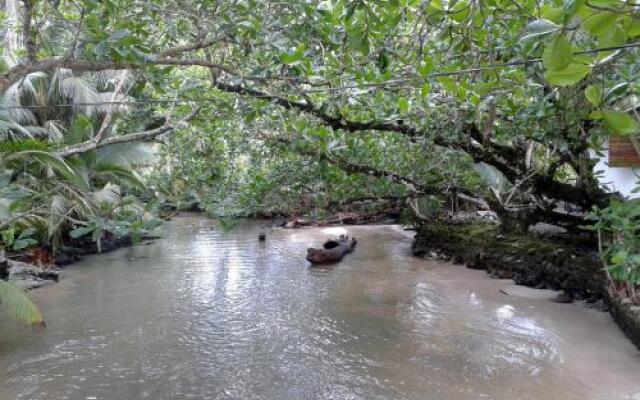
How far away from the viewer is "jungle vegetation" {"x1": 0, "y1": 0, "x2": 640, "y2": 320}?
9.09 feet

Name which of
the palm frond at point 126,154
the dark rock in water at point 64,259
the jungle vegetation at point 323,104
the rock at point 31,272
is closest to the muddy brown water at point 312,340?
the rock at point 31,272

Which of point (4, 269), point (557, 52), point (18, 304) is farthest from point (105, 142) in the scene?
point (557, 52)

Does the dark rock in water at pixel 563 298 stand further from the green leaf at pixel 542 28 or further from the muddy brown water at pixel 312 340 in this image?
the green leaf at pixel 542 28

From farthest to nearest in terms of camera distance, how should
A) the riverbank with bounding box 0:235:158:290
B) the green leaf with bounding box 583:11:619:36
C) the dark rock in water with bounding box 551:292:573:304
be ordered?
the riverbank with bounding box 0:235:158:290
the dark rock in water with bounding box 551:292:573:304
the green leaf with bounding box 583:11:619:36

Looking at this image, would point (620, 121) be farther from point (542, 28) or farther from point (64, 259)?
point (64, 259)

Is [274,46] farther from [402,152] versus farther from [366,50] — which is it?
[402,152]

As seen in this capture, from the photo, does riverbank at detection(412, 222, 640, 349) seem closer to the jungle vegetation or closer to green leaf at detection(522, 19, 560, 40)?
the jungle vegetation

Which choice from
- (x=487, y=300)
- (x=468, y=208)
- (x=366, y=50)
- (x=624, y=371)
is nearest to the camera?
(x=366, y=50)

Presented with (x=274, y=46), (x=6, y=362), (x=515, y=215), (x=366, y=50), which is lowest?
(x=6, y=362)

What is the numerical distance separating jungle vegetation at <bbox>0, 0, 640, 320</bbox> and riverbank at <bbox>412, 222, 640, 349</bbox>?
46 cm

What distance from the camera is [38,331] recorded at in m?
6.47

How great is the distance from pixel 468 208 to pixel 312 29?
11.0m

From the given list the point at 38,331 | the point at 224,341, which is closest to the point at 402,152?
the point at 224,341

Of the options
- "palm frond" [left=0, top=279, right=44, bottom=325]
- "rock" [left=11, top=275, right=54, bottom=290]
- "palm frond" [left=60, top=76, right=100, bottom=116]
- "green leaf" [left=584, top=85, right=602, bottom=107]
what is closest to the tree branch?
"palm frond" [left=0, top=279, right=44, bottom=325]
